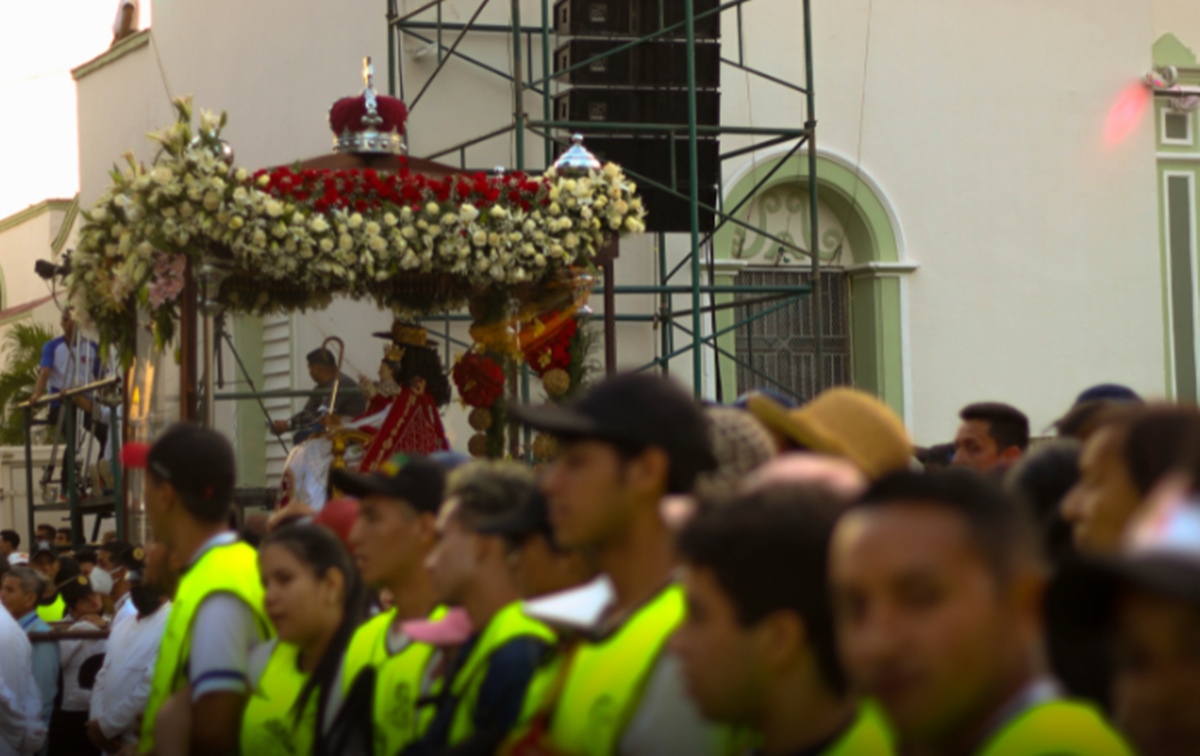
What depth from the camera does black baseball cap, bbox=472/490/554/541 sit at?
13.5 ft

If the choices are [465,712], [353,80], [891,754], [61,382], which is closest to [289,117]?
[353,80]

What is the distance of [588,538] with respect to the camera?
3510 mm

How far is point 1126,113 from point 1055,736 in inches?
604

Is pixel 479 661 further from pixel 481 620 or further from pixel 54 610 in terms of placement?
pixel 54 610

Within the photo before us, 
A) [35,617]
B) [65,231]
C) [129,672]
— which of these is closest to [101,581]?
[35,617]

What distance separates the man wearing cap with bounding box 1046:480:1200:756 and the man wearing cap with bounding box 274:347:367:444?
8719 millimetres

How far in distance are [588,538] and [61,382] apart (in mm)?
13579

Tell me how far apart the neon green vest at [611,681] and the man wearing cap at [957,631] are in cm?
76

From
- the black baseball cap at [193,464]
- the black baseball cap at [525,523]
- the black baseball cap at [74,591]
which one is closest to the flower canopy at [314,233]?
the black baseball cap at [74,591]

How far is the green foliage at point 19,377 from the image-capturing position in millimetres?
24281

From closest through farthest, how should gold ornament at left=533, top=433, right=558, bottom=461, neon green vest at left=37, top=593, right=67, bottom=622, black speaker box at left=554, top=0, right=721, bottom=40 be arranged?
gold ornament at left=533, top=433, right=558, bottom=461
neon green vest at left=37, top=593, right=67, bottom=622
black speaker box at left=554, top=0, right=721, bottom=40

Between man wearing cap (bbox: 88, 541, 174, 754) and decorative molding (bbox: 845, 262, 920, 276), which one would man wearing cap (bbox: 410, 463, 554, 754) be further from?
decorative molding (bbox: 845, 262, 920, 276)

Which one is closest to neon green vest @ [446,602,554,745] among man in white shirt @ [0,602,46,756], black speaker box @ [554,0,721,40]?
man in white shirt @ [0,602,46,756]

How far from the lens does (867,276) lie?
16.1m
